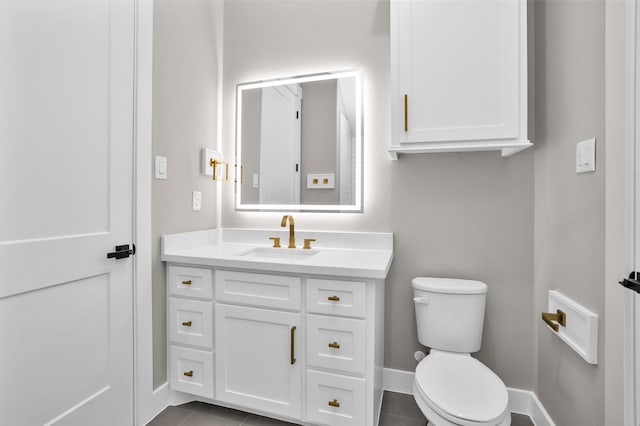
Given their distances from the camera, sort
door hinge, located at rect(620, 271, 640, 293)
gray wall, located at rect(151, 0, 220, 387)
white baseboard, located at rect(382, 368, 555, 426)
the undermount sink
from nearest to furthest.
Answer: door hinge, located at rect(620, 271, 640, 293) < white baseboard, located at rect(382, 368, 555, 426) < gray wall, located at rect(151, 0, 220, 387) < the undermount sink

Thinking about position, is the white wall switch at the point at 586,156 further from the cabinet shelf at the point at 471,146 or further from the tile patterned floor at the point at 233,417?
the tile patterned floor at the point at 233,417

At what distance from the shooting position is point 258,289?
1.51 m

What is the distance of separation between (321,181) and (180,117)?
901 millimetres

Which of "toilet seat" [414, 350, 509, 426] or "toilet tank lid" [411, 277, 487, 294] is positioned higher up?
"toilet tank lid" [411, 277, 487, 294]

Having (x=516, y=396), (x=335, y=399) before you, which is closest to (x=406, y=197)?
(x=335, y=399)

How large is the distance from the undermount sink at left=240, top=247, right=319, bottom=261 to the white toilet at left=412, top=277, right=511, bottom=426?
62 centimetres

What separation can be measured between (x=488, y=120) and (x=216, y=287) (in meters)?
1.53

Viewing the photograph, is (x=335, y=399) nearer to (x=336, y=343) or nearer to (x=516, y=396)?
(x=336, y=343)

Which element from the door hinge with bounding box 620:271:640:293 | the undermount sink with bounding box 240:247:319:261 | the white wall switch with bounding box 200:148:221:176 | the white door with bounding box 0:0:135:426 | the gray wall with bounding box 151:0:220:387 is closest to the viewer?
the door hinge with bounding box 620:271:640:293

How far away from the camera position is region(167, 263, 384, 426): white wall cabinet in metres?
1.36

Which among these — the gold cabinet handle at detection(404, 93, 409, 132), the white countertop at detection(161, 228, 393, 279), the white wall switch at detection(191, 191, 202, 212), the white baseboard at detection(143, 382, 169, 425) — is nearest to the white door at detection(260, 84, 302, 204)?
the white countertop at detection(161, 228, 393, 279)

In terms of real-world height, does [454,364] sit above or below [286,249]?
below

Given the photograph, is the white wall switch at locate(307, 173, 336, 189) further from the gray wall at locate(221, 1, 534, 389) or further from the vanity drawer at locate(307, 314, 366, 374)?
the vanity drawer at locate(307, 314, 366, 374)

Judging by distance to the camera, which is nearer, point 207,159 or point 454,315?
point 454,315
